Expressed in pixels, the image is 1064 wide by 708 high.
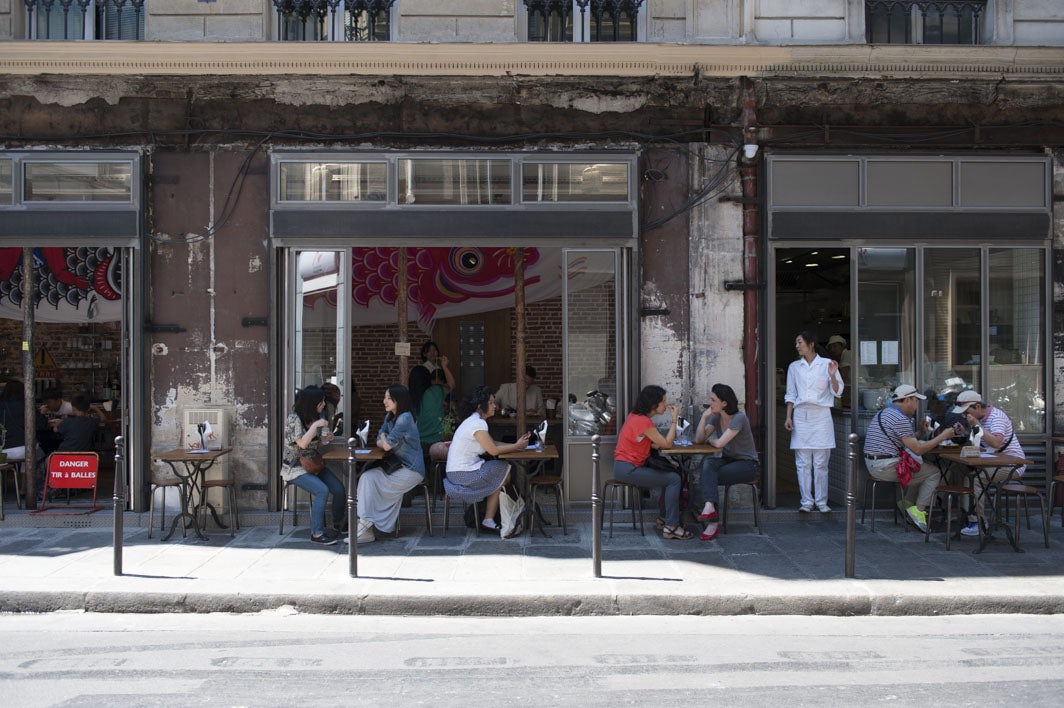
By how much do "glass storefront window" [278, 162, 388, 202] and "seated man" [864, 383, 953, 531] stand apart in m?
5.69

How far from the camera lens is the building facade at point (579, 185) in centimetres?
888

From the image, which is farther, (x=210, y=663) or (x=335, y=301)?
(x=335, y=301)

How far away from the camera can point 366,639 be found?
5676 mm

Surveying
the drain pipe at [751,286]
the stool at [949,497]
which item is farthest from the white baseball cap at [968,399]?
the drain pipe at [751,286]

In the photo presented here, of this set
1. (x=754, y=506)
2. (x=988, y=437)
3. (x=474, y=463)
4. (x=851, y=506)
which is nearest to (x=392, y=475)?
(x=474, y=463)

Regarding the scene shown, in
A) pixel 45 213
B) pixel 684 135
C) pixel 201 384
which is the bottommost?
pixel 201 384

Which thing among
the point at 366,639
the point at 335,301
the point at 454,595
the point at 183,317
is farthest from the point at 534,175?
the point at 366,639

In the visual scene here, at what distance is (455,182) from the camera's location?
358 inches

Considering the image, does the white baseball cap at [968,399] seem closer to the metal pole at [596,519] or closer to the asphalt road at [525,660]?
the asphalt road at [525,660]

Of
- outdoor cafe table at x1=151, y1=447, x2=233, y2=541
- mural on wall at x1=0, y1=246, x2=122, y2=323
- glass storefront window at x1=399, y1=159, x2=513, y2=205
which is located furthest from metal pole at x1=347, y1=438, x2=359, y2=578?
mural on wall at x1=0, y1=246, x2=122, y2=323

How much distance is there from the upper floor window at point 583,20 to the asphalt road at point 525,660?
6.30 meters

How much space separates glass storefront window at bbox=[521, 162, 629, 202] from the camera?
29.8ft

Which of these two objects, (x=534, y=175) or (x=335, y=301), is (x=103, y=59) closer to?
(x=335, y=301)

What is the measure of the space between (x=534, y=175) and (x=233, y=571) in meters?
4.98
